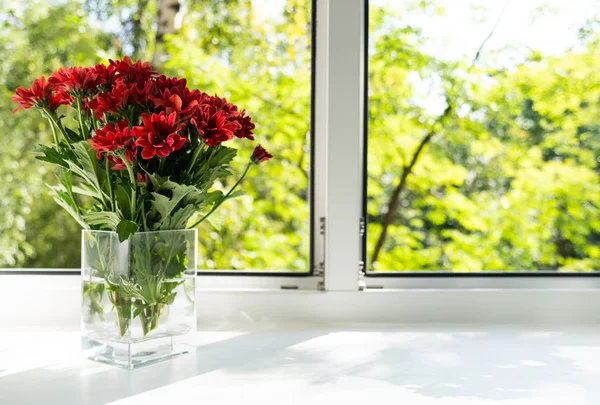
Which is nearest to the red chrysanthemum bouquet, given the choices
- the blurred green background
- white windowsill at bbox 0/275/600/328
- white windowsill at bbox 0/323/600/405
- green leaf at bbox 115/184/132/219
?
green leaf at bbox 115/184/132/219

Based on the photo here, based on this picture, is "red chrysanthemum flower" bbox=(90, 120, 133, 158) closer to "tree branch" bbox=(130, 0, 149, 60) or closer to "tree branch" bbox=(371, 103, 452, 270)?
"tree branch" bbox=(130, 0, 149, 60)

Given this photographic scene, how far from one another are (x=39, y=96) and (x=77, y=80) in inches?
3.0

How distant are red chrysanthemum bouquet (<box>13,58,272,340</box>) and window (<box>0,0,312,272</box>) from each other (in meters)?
0.51

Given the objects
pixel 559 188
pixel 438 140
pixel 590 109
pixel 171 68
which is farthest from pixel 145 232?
pixel 559 188

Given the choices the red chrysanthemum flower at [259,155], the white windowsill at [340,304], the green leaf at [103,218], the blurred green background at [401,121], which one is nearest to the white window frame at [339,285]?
the white windowsill at [340,304]

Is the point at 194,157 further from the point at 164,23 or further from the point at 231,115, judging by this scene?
the point at 164,23

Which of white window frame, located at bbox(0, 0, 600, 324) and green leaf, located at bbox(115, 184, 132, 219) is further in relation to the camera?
white window frame, located at bbox(0, 0, 600, 324)

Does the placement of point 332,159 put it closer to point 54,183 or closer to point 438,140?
point 438,140

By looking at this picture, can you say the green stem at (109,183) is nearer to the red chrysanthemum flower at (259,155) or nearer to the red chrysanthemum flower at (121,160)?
the red chrysanthemum flower at (121,160)

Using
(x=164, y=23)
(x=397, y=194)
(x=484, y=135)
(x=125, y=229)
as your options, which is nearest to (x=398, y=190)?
(x=397, y=194)

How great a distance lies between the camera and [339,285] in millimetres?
1322

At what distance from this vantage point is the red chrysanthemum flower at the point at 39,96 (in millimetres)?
981

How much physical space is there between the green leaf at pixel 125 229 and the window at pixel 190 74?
626 mm

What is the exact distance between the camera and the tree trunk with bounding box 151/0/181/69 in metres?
1.60
